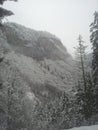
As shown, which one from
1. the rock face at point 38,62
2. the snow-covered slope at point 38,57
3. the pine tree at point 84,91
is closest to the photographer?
the pine tree at point 84,91

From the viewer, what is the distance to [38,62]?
307ft

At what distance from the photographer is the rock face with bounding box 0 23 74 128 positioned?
72.6 m

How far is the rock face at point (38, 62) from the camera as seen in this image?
A: 72625 millimetres

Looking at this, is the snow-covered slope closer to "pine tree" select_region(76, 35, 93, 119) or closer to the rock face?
the rock face

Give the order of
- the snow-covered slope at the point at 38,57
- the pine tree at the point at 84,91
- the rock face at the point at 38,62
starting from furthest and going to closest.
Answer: the snow-covered slope at the point at 38,57 < the rock face at the point at 38,62 < the pine tree at the point at 84,91

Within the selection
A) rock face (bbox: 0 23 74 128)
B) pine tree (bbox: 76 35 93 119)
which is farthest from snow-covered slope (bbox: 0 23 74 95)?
pine tree (bbox: 76 35 93 119)

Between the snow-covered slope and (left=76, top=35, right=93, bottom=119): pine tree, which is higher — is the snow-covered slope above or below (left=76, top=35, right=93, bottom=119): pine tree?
above

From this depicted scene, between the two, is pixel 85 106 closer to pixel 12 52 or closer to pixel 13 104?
pixel 13 104

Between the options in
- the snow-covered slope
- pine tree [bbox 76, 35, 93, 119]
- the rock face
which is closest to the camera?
pine tree [bbox 76, 35, 93, 119]

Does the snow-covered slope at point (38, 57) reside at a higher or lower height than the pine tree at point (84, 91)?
higher

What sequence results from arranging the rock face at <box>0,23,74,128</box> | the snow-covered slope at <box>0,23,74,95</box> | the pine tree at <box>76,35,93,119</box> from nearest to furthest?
the pine tree at <box>76,35,93,119</box>
the rock face at <box>0,23,74,128</box>
the snow-covered slope at <box>0,23,74,95</box>

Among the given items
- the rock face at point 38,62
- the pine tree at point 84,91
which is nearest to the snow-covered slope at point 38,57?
the rock face at point 38,62

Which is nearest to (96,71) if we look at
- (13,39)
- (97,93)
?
(97,93)

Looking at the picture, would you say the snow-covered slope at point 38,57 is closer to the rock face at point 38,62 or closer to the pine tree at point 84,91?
the rock face at point 38,62
